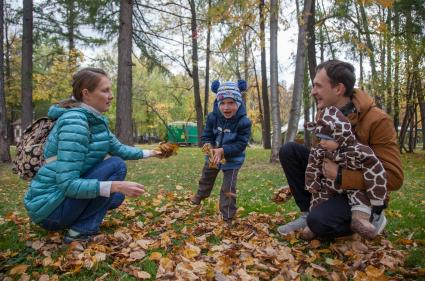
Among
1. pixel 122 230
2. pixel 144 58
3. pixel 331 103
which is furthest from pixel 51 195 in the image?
pixel 144 58

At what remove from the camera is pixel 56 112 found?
115 inches

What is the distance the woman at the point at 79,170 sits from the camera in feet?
8.79

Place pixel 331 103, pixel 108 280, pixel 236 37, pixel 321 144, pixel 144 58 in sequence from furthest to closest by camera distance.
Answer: pixel 144 58 → pixel 236 37 → pixel 331 103 → pixel 321 144 → pixel 108 280

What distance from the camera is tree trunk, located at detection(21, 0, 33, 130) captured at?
1233 cm

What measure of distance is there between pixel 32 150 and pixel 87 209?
25.5 inches

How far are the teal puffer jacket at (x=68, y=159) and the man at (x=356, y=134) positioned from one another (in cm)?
176

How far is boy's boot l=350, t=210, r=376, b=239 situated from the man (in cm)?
12

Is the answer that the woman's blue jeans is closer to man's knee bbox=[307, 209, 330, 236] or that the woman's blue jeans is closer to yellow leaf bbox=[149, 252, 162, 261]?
yellow leaf bbox=[149, 252, 162, 261]

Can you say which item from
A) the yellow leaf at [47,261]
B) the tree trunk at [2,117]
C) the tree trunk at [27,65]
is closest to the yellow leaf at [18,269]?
the yellow leaf at [47,261]

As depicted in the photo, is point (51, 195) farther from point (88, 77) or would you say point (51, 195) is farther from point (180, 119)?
point (180, 119)

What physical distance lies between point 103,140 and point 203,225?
1270 mm

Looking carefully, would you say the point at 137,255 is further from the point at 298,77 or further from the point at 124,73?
the point at 124,73

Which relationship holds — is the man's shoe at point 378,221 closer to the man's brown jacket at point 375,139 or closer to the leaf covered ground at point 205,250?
the leaf covered ground at point 205,250

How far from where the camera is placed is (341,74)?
2822mm
